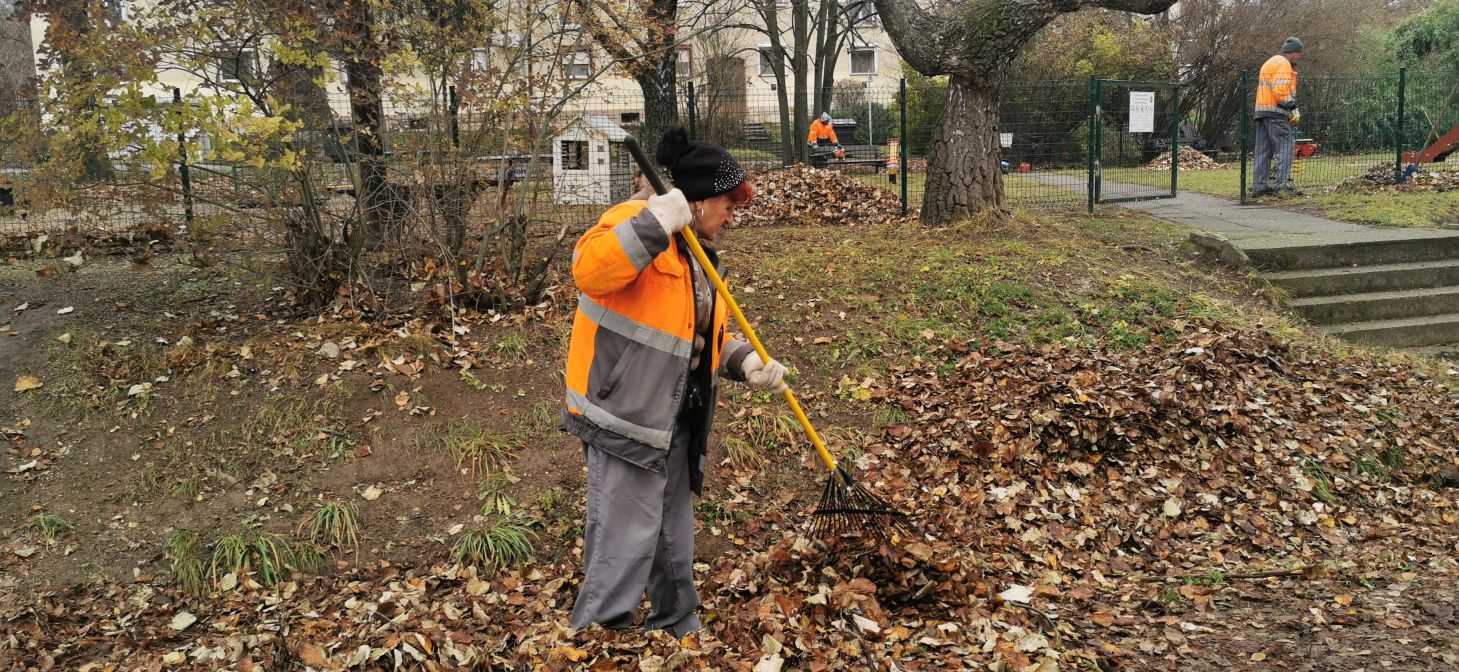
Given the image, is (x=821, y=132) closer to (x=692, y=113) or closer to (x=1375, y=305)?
(x=692, y=113)

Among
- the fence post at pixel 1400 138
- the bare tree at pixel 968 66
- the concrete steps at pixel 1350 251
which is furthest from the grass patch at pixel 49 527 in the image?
the fence post at pixel 1400 138

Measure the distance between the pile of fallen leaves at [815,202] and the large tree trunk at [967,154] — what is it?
1235 mm

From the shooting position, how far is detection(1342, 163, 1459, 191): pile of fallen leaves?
45.3 ft

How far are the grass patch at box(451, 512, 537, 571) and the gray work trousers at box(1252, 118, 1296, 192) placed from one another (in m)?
11.7

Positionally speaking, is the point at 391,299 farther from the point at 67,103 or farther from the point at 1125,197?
the point at 1125,197

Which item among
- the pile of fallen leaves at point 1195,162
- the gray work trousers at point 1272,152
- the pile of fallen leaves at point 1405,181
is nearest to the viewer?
the gray work trousers at point 1272,152

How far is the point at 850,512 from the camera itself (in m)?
4.40

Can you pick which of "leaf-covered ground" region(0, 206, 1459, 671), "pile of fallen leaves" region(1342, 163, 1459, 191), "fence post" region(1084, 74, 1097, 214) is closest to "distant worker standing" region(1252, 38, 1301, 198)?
"pile of fallen leaves" region(1342, 163, 1459, 191)

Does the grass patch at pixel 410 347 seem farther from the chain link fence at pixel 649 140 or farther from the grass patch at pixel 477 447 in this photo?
the chain link fence at pixel 649 140

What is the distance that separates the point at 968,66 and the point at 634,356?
22.6 ft

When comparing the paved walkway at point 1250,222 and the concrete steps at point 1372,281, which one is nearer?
the concrete steps at point 1372,281

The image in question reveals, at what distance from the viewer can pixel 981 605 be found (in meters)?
4.09

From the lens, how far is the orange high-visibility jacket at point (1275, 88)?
41.1 feet

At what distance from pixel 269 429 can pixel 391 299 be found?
1.57 metres
